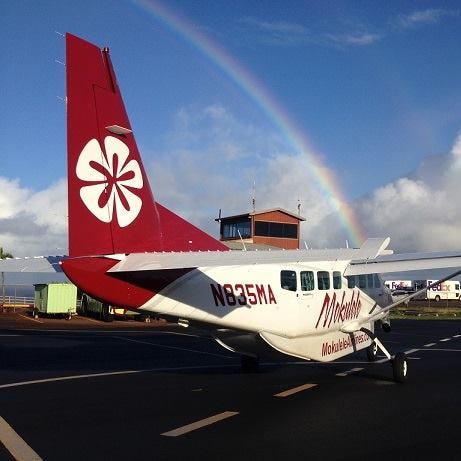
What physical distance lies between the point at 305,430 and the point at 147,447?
2533 millimetres

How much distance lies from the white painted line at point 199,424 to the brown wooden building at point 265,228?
4209 centimetres

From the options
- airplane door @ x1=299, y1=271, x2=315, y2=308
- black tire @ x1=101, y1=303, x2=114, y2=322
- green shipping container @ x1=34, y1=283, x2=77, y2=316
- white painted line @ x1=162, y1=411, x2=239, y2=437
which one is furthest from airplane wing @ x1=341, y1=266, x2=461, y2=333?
green shipping container @ x1=34, y1=283, x2=77, y2=316

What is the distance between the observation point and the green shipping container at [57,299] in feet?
130

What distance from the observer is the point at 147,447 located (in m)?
7.82

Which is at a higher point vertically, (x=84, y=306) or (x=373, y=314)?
(x=373, y=314)

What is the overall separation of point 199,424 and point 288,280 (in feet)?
14.5

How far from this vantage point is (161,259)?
33.4 feet

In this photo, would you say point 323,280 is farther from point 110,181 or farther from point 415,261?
point 110,181

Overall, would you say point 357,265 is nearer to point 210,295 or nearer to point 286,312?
point 286,312

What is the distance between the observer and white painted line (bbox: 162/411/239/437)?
864 cm

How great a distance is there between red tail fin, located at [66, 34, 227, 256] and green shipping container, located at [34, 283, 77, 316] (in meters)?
29.9

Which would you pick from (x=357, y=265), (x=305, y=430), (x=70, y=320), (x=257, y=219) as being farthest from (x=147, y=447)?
(x=257, y=219)

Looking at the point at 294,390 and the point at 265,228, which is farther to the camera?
the point at 265,228

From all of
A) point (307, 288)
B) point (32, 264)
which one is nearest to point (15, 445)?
point (32, 264)
